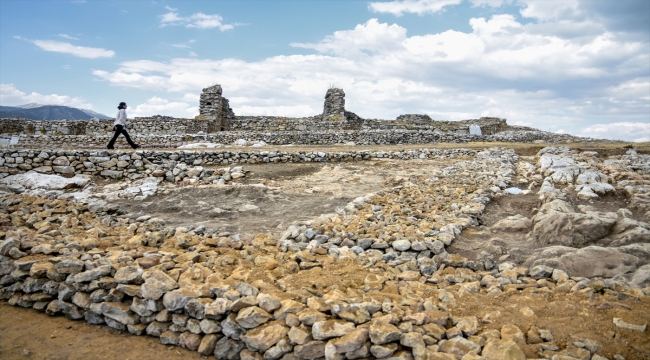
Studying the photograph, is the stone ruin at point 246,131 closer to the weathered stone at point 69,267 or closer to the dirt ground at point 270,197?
the dirt ground at point 270,197

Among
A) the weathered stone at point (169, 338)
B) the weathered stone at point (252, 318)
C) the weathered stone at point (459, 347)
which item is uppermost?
the weathered stone at point (459, 347)

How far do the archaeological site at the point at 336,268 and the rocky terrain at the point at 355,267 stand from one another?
22mm

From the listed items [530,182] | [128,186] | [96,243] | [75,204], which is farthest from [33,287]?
[530,182]

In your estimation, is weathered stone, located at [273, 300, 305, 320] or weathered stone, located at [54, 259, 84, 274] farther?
weathered stone, located at [54, 259, 84, 274]

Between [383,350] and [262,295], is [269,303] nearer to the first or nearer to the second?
[262,295]

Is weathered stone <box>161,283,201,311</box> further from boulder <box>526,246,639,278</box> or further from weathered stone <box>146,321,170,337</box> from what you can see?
boulder <box>526,246,639,278</box>

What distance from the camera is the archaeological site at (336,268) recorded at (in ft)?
11.2

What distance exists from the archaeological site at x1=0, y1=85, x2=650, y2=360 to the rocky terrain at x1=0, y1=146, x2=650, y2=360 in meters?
0.02

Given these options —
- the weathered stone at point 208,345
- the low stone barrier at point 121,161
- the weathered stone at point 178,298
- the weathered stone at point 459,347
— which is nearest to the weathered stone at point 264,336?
the weathered stone at point 208,345

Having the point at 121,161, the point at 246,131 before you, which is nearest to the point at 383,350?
the point at 121,161

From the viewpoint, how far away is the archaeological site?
11.2 ft

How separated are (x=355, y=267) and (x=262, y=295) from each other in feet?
4.22

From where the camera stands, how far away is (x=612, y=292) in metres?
3.69

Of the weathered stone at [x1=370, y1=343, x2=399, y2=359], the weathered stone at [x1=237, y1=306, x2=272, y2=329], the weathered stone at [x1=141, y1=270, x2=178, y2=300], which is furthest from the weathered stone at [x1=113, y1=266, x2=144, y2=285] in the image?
the weathered stone at [x1=370, y1=343, x2=399, y2=359]
